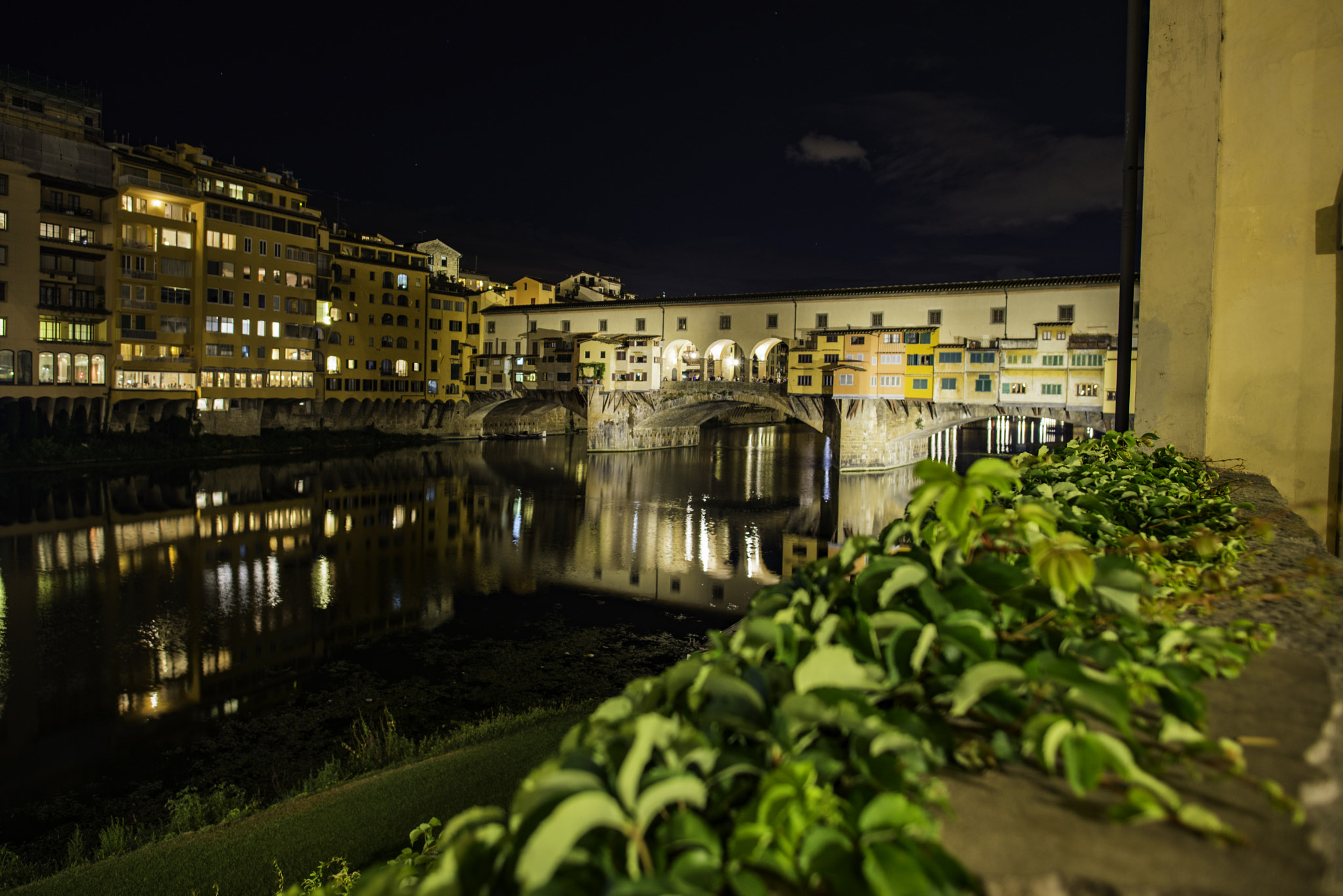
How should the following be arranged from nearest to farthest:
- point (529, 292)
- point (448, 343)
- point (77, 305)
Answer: point (77, 305) → point (448, 343) → point (529, 292)

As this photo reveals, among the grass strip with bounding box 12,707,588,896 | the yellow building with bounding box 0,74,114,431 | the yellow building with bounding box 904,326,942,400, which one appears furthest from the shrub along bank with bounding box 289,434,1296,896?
the yellow building with bounding box 0,74,114,431

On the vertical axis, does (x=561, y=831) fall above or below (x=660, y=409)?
below

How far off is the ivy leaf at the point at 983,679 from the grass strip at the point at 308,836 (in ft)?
19.7

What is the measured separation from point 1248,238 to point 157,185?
4477 centimetres

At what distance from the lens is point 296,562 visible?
2047cm

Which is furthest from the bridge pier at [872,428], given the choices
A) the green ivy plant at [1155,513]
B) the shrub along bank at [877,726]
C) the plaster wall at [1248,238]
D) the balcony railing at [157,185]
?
the shrub along bank at [877,726]

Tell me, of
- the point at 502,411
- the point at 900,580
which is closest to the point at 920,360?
the point at 502,411

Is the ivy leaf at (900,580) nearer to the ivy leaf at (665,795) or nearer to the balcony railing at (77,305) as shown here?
the ivy leaf at (665,795)

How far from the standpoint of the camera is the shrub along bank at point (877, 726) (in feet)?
3.09

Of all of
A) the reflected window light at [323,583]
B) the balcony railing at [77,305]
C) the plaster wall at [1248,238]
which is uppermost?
the balcony railing at [77,305]

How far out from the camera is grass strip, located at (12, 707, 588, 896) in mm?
6242

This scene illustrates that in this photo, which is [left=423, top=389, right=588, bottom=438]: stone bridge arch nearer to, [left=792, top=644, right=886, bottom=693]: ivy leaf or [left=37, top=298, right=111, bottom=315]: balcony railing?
[left=37, top=298, right=111, bottom=315]: balcony railing

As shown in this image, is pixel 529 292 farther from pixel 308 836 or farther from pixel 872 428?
pixel 308 836

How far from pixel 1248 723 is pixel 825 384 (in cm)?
3995
